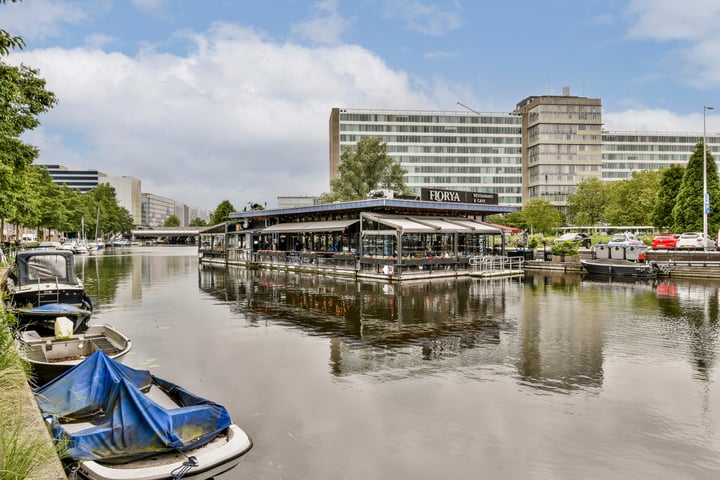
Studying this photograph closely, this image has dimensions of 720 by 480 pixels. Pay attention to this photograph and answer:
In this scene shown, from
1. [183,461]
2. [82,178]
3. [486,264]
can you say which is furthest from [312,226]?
[82,178]

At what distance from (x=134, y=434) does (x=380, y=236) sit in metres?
28.8

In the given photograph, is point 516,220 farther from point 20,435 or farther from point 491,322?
point 20,435

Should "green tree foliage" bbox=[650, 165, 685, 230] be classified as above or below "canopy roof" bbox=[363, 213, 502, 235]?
above

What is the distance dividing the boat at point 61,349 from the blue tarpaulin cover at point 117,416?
90.7 inches

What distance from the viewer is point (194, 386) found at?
10.1m

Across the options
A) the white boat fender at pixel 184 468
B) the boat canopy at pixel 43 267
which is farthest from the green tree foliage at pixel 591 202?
the white boat fender at pixel 184 468

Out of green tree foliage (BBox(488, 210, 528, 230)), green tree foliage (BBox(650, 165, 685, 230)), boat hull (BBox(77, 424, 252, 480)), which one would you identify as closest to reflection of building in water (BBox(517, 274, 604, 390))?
boat hull (BBox(77, 424, 252, 480))

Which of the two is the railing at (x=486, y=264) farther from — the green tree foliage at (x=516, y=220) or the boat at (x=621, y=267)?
the green tree foliage at (x=516, y=220)

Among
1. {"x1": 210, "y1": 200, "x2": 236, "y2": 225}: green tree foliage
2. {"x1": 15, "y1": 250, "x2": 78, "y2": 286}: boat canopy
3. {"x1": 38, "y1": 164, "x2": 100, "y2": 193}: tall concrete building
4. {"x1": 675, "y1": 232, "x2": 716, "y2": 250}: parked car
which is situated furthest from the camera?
{"x1": 38, "y1": 164, "x2": 100, "y2": 193}: tall concrete building

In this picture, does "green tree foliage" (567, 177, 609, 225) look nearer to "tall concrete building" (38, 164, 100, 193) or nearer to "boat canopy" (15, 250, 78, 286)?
"boat canopy" (15, 250, 78, 286)

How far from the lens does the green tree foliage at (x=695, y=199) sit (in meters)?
51.7

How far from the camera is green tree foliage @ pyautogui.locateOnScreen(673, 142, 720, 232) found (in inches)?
2034

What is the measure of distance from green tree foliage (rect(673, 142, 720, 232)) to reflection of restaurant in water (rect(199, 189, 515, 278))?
78.9 feet

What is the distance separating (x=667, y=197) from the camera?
6097 centimetres
